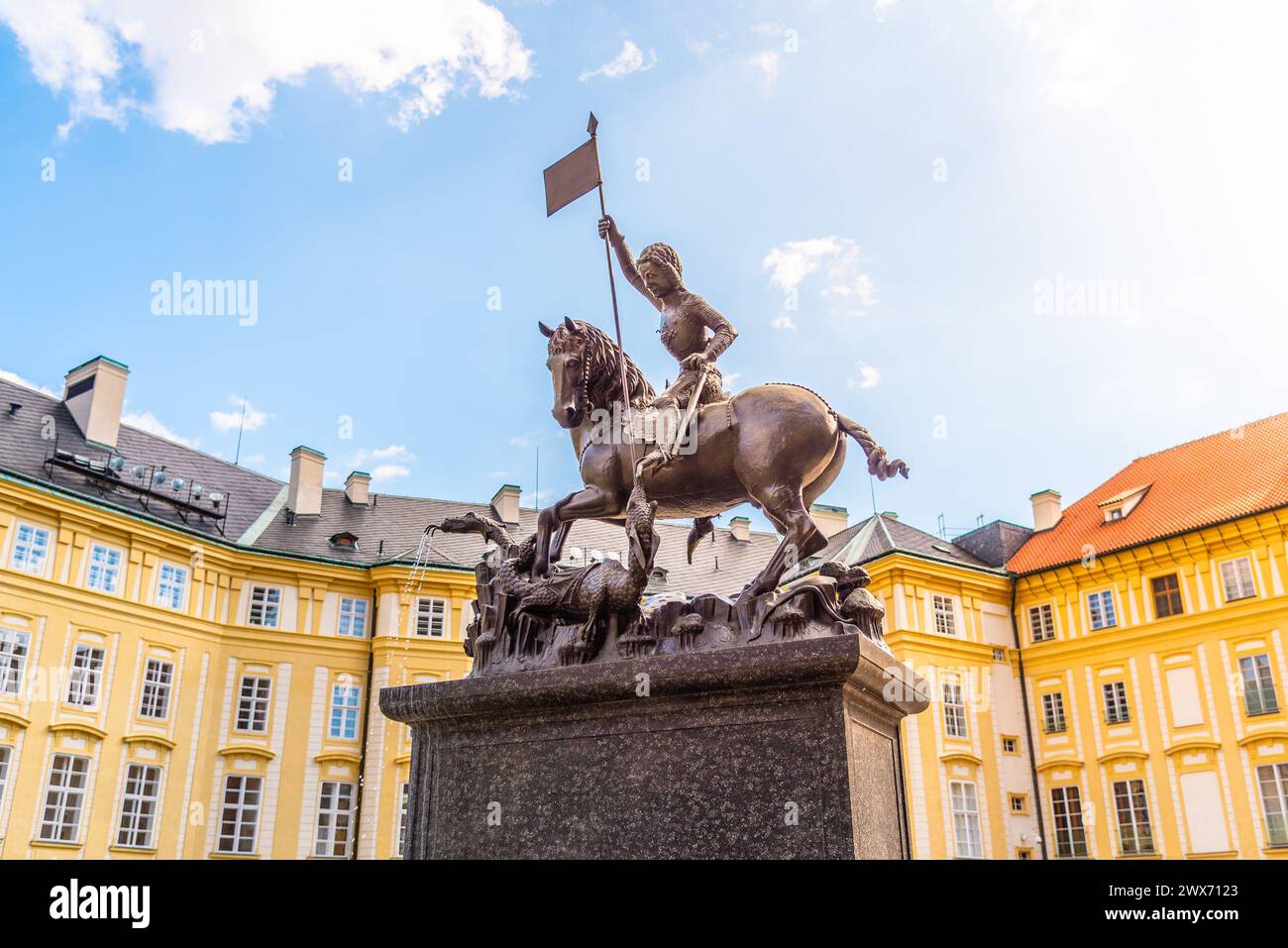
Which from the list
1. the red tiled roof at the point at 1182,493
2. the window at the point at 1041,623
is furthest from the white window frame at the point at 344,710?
the red tiled roof at the point at 1182,493

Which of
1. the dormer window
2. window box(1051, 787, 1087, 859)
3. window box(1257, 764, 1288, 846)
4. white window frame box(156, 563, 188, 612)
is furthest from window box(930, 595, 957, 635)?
white window frame box(156, 563, 188, 612)

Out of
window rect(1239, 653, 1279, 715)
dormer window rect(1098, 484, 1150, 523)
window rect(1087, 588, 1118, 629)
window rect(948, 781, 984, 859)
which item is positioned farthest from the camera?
dormer window rect(1098, 484, 1150, 523)

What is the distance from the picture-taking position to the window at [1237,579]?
3625 centimetres

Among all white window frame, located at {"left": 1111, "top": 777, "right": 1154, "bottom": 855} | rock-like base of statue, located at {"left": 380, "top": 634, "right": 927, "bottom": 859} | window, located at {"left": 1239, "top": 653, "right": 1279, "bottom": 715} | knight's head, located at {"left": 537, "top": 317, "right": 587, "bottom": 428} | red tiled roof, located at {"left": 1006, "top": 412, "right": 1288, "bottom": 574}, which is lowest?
rock-like base of statue, located at {"left": 380, "top": 634, "right": 927, "bottom": 859}

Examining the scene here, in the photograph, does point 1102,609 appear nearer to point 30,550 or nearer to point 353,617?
point 353,617

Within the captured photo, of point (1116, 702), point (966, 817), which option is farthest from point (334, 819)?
point (1116, 702)

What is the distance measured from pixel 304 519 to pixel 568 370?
38025 mm

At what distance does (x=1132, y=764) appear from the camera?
37688mm

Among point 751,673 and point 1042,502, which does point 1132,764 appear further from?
point 751,673

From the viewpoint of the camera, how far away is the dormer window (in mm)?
43281

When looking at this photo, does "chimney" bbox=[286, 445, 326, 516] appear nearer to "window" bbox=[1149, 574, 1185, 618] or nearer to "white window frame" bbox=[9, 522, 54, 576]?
"white window frame" bbox=[9, 522, 54, 576]

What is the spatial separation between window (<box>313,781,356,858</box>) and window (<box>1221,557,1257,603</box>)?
3228cm
